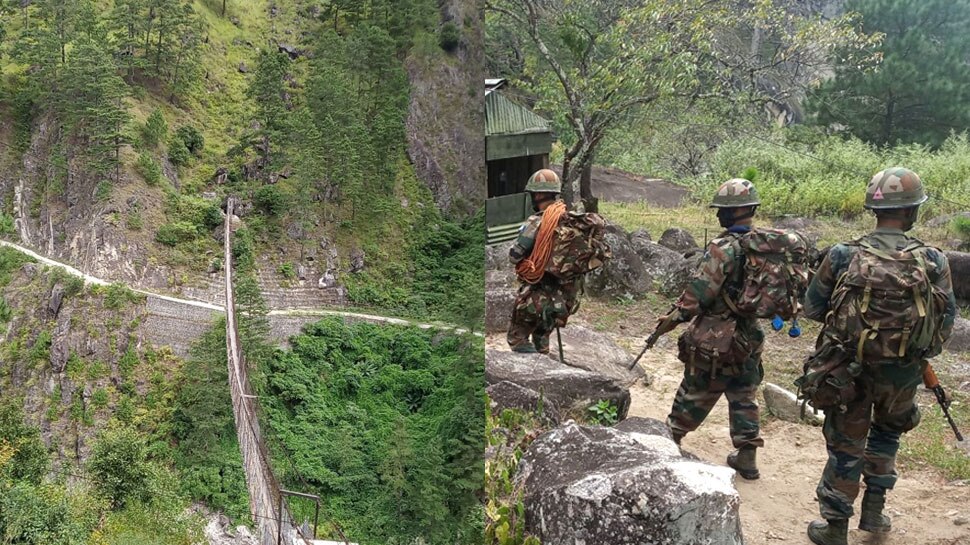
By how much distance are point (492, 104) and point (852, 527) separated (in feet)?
10.6

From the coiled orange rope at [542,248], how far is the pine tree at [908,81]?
5194 mm

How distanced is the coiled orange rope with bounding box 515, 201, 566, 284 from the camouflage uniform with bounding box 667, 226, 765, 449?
1188mm

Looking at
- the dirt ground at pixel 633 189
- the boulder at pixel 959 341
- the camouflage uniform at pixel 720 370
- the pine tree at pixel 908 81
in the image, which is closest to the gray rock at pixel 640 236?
the pine tree at pixel 908 81

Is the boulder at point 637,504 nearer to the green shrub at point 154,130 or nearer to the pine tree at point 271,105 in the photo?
the pine tree at point 271,105

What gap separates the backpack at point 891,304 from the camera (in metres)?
3.31

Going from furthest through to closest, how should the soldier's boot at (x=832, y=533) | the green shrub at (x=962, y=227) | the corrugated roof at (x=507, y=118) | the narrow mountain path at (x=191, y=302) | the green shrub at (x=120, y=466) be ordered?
the green shrub at (x=962, y=227), the corrugated roof at (x=507, y=118), the soldier's boot at (x=832, y=533), the green shrub at (x=120, y=466), the narrow mountain path at (x=191, y=302)

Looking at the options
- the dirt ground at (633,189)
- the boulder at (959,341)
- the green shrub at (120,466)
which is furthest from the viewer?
the dirt ground at (633,189)

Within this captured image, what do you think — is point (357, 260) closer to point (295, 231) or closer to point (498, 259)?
point (295, 231)

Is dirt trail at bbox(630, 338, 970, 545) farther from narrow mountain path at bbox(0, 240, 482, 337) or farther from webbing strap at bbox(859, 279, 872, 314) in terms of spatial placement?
narrow mountain path at bbox(0, 240, 482, 337)

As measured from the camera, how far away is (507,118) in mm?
4121

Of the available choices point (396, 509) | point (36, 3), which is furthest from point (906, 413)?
point (36, 3)

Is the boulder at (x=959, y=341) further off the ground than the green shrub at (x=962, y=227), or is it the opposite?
the green shrub at (x=962, y=227)

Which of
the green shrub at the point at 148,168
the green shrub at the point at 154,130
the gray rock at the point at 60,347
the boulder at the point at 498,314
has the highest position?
Answer: the green shrub at the point at 154,130

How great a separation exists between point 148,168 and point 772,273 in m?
3.48
